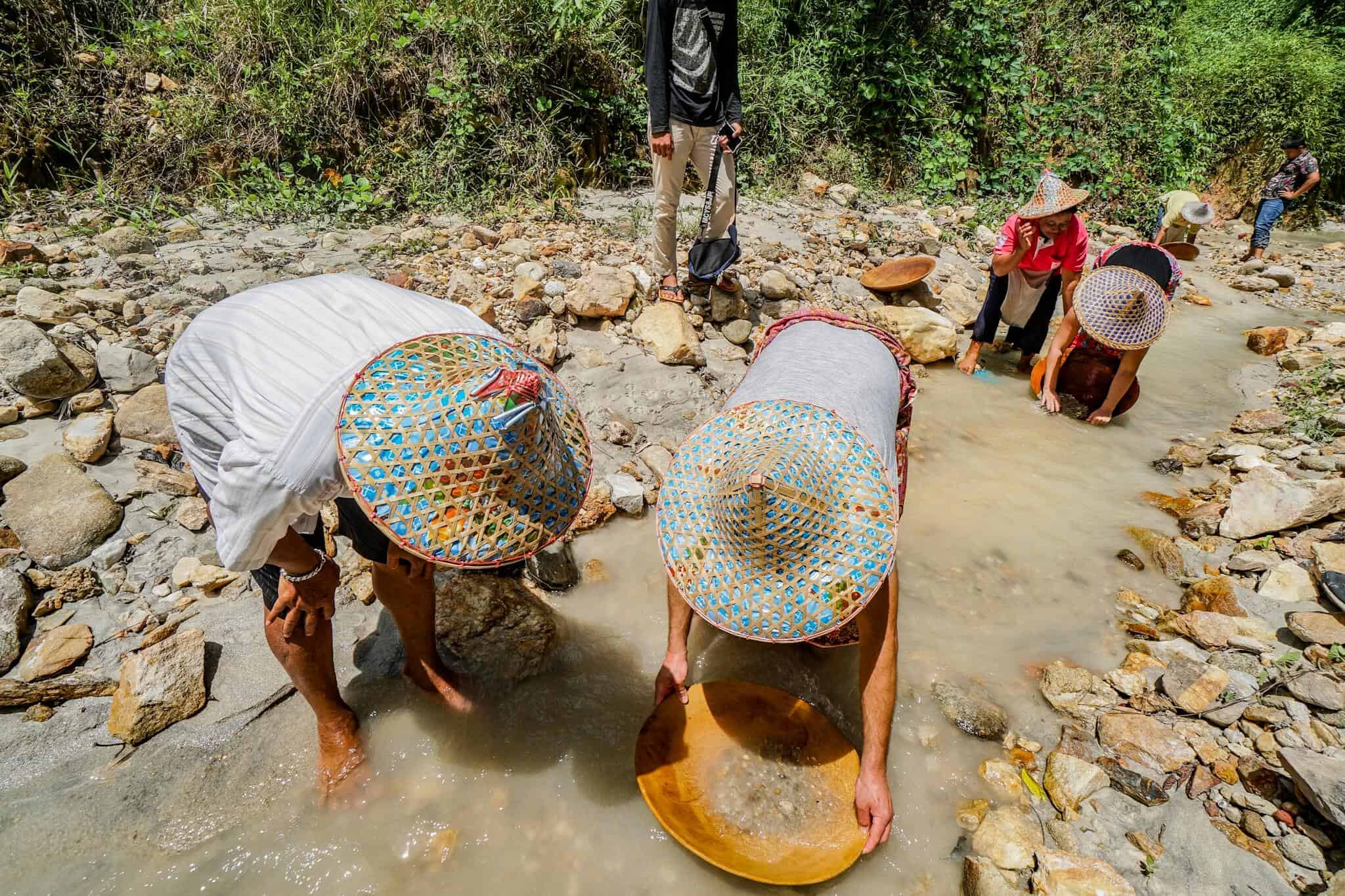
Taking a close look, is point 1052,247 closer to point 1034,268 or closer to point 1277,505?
point 1034,268

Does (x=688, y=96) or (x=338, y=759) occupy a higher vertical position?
(x=688, y=96)

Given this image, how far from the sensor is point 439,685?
2.06 metres

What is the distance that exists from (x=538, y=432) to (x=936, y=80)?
797 cm

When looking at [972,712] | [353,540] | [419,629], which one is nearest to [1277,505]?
[972,712]

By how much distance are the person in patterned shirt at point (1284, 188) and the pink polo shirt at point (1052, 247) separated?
4.72m

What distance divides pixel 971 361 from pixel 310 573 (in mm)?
4062

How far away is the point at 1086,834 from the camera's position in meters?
1.75

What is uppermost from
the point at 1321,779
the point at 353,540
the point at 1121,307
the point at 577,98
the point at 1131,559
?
the point at 577,98

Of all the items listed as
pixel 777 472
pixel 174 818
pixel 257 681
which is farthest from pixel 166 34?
pixel 777 472

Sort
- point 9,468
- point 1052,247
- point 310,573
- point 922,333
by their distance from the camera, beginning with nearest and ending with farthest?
point 310,573 < point 9,468 < point 1052,247 < point 922,333

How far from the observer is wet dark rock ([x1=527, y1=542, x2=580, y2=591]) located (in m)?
2.49

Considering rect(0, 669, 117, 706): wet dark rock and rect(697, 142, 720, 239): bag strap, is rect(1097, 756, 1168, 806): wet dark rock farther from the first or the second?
rect(697, 142, 720, 239): bag strap

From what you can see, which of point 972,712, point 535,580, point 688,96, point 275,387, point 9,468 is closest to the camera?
point 275,387

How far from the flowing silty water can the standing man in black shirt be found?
1.97 meters
